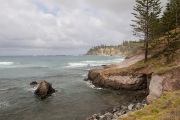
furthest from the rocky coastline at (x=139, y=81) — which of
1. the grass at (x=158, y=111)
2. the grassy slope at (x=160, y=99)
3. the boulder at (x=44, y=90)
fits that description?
the boulder at (x=44, y=90)

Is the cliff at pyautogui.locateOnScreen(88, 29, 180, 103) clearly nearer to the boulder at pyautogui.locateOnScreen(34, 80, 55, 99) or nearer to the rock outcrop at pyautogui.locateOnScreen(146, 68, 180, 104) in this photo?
the rock outcrop at pyautogui.locateOnScreen(146, 68, 180, 104)

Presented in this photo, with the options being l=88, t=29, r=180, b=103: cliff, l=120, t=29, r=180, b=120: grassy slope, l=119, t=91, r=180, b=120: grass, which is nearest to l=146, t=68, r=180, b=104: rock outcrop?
l=120, t=29, r=180, b=120: grassy slope

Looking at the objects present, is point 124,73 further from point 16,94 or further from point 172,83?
point 16,94

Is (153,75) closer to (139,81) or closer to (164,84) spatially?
(164,84)

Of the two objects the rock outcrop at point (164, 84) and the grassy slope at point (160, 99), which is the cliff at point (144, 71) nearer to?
the grassy slope at point (160, 99)

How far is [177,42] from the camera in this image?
33.8 meters

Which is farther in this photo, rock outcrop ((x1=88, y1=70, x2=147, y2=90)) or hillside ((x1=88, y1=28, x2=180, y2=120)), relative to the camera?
rock outcrop ((x1=88, y1=70, x2=147, y2=90))

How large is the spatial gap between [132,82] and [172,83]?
31.8 ft

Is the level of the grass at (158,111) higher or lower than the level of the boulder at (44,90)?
higher

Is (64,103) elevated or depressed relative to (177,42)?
depressed

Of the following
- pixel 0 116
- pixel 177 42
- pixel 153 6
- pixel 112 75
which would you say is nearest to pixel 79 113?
pixel 0 116

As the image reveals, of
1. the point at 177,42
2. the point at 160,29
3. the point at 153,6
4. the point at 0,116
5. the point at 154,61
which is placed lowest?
the point at 0,116

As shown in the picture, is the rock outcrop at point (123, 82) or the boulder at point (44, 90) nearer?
the boulder at point (44, 90)

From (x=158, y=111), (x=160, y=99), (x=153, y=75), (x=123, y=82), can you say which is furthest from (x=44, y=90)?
(x=158, y=111)
